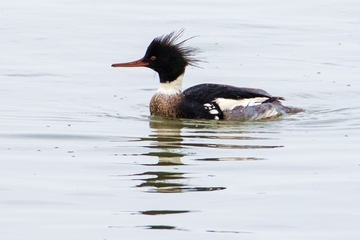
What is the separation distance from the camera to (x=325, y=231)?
7.31 metres

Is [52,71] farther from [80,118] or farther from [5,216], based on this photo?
[5,216]

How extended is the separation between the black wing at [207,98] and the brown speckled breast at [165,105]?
113 mm

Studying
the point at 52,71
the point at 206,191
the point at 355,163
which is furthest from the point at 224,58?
the point at 206,191

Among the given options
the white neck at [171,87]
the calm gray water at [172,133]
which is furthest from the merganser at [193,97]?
the calm gray water at [172,133]

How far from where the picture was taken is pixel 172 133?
39.5 ft

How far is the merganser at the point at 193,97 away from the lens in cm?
1300

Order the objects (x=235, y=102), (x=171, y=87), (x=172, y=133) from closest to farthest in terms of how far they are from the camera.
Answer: (x=172, y=133) → (x=235, y=102) → (x=171, y=87)

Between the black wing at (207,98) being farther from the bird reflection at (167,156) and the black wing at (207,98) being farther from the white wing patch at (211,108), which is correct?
the bird reflection at (167,156)

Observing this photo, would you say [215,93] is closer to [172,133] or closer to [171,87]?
[171,87]

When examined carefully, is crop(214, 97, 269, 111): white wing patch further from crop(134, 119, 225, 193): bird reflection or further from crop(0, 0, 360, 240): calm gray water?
crop(134, 119, 225, 193): bird reflection

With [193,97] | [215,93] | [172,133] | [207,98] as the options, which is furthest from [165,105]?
[172,133]

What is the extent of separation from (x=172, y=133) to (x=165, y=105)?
125 centimetres

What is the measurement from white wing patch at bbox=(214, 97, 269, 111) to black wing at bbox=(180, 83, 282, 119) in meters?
0.04

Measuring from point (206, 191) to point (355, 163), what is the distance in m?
1.95
